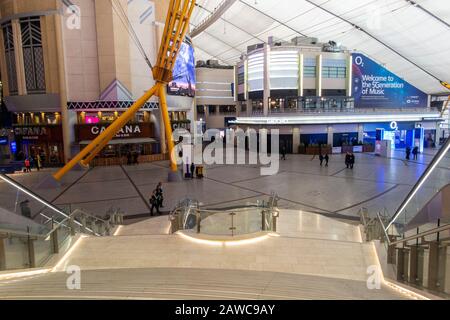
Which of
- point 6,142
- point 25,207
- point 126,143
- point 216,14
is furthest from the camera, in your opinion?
point 216,14

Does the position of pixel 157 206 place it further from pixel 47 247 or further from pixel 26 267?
pixel 26 267

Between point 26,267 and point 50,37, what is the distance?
23910mm

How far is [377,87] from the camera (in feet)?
98.0

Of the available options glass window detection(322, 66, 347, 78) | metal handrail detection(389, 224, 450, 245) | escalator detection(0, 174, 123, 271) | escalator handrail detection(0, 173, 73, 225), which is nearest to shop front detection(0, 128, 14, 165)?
escalator detection(0, 174, 123, 271)

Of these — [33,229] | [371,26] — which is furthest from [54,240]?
[371,26]

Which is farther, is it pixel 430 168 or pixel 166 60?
pixel 166 60

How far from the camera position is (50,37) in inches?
934

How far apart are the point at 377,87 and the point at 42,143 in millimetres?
29935

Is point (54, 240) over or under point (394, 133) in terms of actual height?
under

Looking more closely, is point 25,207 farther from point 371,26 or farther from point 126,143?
point 371,26

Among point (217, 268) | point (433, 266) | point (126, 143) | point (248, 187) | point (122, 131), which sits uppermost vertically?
point (122, 131)

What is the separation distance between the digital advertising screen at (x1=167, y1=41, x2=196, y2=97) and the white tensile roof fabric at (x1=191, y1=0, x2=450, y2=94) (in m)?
7.42

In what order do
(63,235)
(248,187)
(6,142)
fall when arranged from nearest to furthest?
(63,235), (248,187), (6,142)
